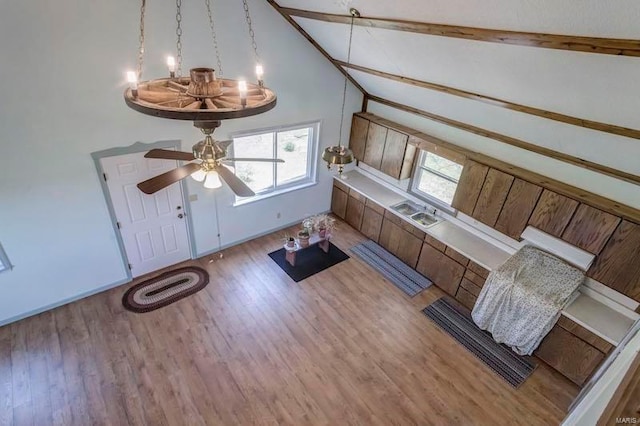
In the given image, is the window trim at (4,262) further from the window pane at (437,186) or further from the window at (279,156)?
the window pane at (437,186)

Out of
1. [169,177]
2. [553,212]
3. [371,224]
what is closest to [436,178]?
[371,224]

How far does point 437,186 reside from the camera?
5.75m

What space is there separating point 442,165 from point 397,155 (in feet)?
2.47

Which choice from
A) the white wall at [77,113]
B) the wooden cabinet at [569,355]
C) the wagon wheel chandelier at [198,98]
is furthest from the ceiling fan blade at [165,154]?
the wooden cabinet at [569,355]

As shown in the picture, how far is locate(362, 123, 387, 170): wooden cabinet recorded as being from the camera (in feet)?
19.6

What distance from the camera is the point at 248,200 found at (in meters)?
5.87

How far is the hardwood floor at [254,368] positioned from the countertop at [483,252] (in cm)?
92

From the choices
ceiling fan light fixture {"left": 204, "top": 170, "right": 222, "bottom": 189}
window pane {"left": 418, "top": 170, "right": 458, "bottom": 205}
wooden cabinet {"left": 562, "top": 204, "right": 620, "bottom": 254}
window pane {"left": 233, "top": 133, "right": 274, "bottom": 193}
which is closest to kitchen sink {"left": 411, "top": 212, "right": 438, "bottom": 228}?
window pane {"left": 418, "top": 170, "right": 458, "bottom": 205}

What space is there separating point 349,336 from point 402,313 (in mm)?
942

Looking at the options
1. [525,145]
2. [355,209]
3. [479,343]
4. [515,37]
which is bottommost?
[479,343]

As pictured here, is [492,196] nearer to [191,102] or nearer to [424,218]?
[424,218]

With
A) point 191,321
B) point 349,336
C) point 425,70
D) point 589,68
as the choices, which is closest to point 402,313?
point 349,336

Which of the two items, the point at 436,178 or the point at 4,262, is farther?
the point at 436,178

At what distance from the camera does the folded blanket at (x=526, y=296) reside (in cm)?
406
